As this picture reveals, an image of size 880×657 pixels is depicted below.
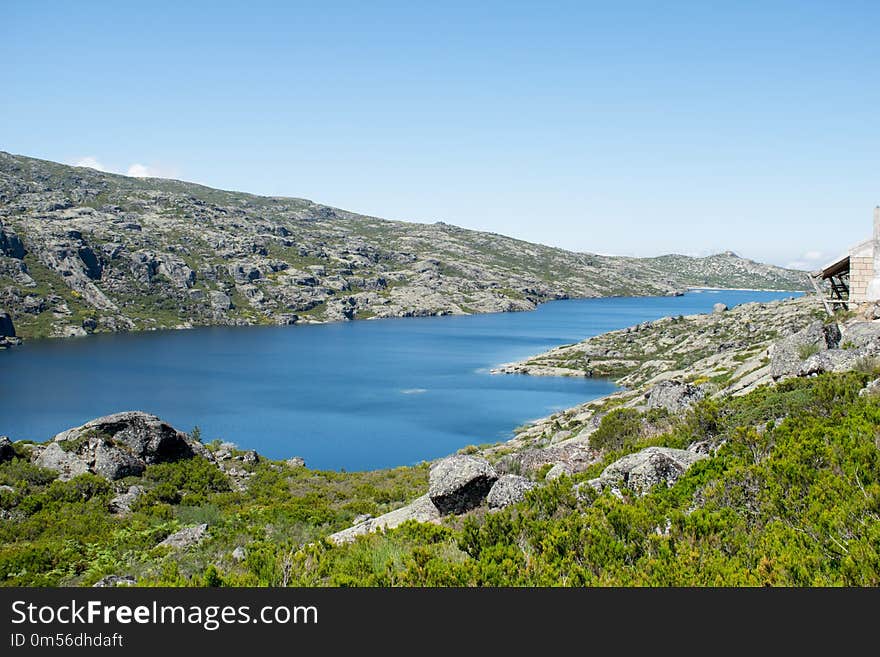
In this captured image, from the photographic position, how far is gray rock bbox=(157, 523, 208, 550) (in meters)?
17.2

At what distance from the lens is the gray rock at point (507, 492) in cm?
1273

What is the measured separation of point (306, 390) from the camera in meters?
90.9

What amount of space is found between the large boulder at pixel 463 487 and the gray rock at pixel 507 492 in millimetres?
962

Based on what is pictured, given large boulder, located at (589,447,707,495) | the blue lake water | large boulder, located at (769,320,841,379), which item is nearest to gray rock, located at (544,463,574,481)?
large boulder, located at (589,447,707,495)

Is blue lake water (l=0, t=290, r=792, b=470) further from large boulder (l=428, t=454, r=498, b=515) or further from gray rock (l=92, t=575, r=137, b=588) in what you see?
gray rock (l=92, t=575, r=137, b=588)

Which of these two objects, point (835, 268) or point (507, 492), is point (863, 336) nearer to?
point (835, 268)

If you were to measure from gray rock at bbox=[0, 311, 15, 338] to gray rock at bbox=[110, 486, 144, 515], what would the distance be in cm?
14070

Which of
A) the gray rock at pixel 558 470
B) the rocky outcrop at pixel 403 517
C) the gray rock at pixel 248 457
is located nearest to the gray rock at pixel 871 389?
the gray rock at pixel 558 470

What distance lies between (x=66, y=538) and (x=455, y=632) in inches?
762

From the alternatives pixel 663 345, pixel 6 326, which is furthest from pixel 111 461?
pixel 6 326

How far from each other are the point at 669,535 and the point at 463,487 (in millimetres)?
6822

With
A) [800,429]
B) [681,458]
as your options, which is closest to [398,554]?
[681,458]

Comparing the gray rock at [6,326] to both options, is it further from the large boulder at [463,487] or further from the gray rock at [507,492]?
the gray rock at [507,492]

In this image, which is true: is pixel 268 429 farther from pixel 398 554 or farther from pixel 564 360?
pixel 398 554
